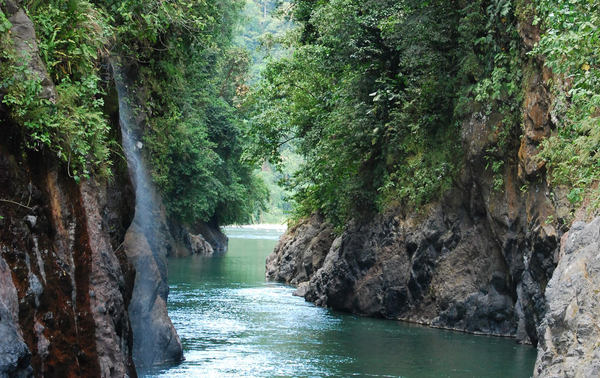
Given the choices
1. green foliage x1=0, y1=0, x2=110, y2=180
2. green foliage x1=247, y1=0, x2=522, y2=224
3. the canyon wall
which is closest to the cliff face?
the canyon wall

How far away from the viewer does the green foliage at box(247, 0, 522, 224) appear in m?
16.9

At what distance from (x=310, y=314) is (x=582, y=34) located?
505 inches

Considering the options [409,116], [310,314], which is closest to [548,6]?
[409,116]

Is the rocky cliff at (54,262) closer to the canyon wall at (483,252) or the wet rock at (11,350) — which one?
the wet rock at (11,350)

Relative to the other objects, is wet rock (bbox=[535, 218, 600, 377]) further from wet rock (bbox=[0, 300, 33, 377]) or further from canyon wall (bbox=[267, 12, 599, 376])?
wet rock (bbox=[0, 300, 33, 377])

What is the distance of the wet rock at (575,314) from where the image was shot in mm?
7824

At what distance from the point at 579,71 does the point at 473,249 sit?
862cm

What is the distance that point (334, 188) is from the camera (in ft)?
77.6

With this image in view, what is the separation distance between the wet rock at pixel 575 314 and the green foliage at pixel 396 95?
7330 millimetres

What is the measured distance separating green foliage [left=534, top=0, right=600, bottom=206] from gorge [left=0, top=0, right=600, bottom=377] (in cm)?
5

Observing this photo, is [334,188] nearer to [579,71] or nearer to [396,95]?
[396,95]

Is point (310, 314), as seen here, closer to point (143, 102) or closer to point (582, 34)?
point (143, 102)

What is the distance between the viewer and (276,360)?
14219mm

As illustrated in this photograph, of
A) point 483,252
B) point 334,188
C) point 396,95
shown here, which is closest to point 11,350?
point 483,252
